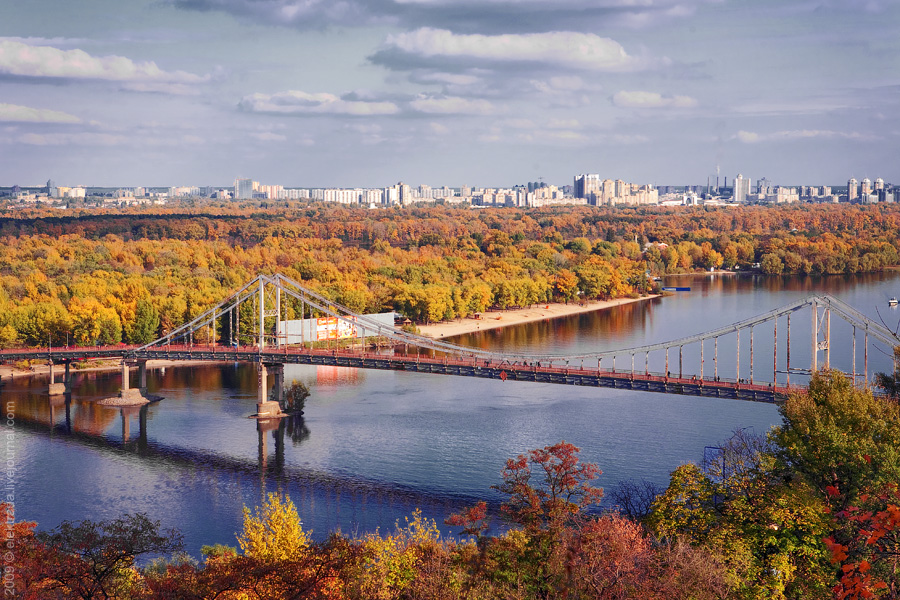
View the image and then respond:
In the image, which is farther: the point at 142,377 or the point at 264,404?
the point at 142,377

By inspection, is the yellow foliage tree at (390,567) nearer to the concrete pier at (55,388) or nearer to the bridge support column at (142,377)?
the bridge support column at (142,377)

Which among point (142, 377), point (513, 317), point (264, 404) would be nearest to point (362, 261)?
point (513, 317)

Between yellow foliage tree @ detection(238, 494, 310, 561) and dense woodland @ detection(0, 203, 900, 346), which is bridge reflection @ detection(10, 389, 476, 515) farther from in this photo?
dense woodland @ detection(0, 203, 900, 346)

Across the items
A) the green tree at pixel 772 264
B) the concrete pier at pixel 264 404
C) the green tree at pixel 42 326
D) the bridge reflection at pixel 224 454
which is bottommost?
the bridge reflection at pixel 224 454

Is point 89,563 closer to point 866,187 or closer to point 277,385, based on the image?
point 277,385

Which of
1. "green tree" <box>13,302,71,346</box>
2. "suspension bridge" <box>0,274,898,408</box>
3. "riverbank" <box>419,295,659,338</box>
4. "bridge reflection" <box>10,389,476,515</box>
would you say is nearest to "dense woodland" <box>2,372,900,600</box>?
"bridge reflection" <box>10,389,476,515</box>

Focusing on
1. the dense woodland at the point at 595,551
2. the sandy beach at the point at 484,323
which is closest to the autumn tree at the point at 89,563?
the dense woodland at the point at 595,551

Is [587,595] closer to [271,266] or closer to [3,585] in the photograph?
[3,585]
